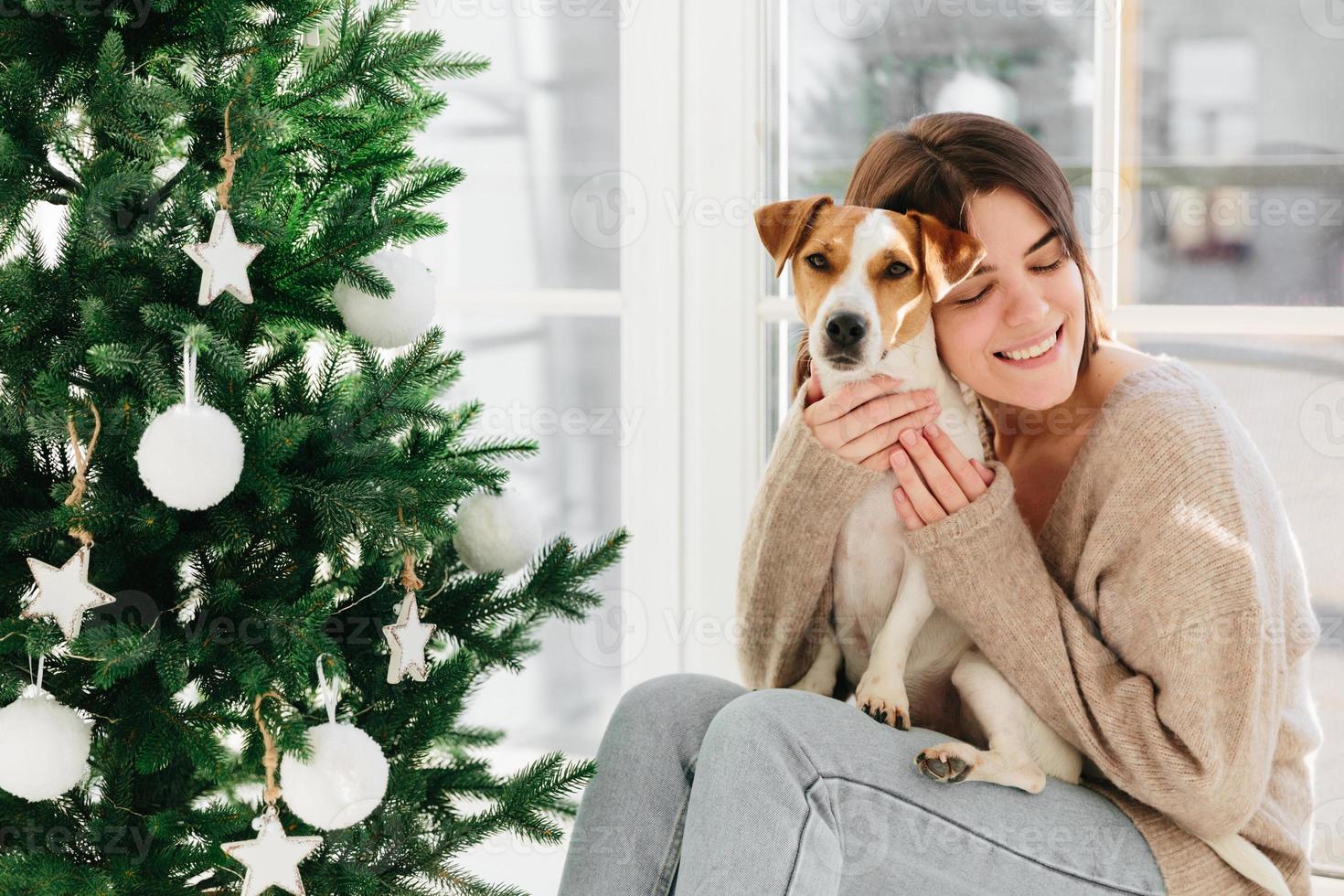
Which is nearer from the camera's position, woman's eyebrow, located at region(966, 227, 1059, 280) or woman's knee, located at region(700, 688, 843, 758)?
woman's knee, located at region(700, 688, 843, 758)

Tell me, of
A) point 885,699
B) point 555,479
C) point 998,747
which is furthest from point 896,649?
point 555,479

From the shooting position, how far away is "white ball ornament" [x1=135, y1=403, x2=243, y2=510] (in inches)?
37.0

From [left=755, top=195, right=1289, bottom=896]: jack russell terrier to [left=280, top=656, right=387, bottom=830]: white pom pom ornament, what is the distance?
57 centimetres

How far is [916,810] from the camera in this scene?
3.77 feet

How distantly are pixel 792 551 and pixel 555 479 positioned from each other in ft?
2.45

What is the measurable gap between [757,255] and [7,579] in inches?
46.2

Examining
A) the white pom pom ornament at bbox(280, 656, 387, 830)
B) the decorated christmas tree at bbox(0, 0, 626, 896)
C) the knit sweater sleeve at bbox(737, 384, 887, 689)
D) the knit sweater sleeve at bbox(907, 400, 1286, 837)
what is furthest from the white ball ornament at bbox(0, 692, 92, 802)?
the knit sweater sleeve at bbox(907, 400, 1286, 837)

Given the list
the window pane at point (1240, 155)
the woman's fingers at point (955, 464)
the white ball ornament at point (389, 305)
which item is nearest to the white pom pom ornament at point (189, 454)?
the white ball ornament at point (389, 305)

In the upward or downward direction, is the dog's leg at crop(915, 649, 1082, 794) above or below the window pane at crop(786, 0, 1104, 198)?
below

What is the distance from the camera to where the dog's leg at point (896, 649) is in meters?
1.31

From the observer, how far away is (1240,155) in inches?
64.4

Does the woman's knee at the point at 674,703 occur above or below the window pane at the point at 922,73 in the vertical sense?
below

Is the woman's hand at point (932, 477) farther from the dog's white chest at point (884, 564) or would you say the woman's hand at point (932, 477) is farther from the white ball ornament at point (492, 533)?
the white ball ornament at point (492, 533)

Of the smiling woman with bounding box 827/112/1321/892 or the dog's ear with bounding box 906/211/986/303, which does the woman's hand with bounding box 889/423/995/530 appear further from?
the dog's ear with bounding box 906/211/986/303
